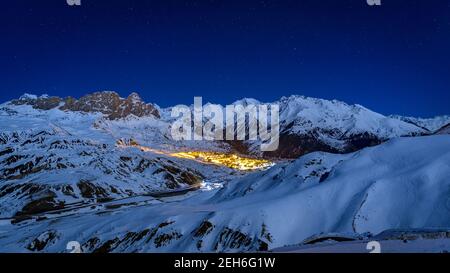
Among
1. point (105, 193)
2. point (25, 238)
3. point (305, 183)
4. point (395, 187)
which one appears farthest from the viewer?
point (105, 193)

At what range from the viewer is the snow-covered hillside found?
156ft

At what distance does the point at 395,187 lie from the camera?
168 ft

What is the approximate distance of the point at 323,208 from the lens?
5566cm

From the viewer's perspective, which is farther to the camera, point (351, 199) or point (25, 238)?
point (25, 238)

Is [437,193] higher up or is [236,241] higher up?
[437,193]

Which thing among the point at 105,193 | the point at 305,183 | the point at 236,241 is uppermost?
the point at 305,183

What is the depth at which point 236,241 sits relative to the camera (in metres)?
55.3

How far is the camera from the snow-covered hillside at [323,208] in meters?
47.6
